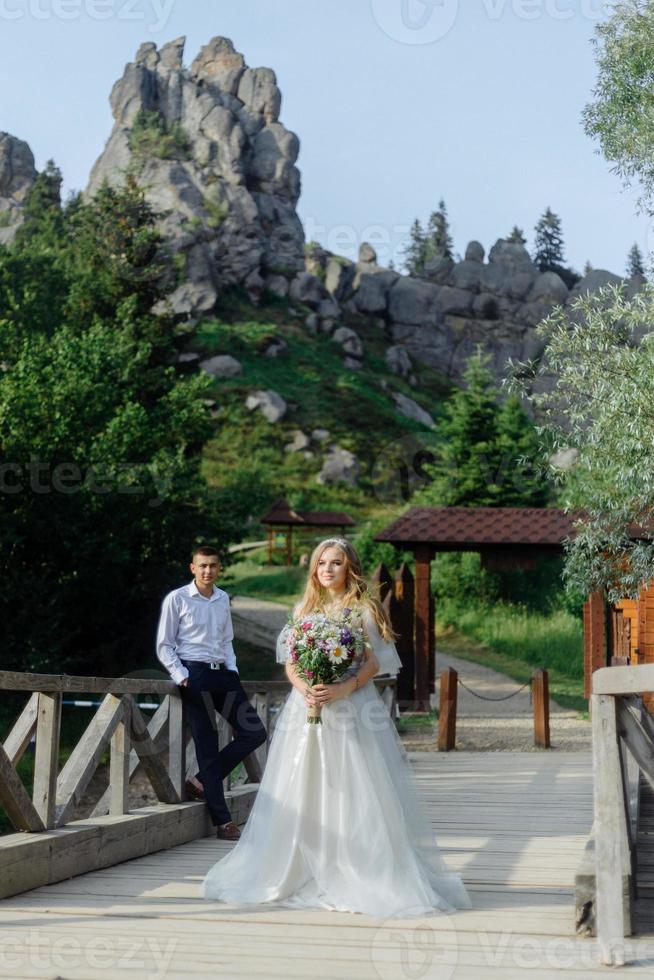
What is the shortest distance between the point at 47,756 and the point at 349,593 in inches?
66.6

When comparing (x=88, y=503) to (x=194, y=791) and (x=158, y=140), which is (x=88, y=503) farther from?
(x=158, y=140)

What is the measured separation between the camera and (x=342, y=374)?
213 feet

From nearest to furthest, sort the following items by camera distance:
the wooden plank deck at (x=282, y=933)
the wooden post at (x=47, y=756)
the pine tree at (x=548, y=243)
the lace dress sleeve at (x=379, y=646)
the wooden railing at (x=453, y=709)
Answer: the wooden plank deck at (x=282, y=933) → the wooden post at (x=47, y=756) → the lace dress sleeve at (x=379, y=646) → the wooden railing at (x=453, y=709) → the pine tree at (x=548, y=243)

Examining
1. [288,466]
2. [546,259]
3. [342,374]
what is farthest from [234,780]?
[546,259]

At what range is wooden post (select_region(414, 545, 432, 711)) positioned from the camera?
20.2 metres

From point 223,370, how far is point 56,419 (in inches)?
1502

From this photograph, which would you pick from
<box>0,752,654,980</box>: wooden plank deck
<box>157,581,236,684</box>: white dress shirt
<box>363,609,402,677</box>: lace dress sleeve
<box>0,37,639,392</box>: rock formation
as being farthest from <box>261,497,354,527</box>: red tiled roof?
<box>363,609,402,677</box>: lace dress sleeve

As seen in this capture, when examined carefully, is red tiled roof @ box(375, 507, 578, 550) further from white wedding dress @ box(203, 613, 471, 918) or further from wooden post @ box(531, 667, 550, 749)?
white wedding dress @ box(203, 613, 471, 918)

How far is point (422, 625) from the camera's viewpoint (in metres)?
20.3

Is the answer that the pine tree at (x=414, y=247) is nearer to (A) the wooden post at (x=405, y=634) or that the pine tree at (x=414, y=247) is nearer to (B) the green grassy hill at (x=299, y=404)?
(B) the green grassy hill at (x=299, y=404)

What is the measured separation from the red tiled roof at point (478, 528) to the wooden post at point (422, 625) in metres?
0.36

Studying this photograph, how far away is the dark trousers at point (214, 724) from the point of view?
7.00 m

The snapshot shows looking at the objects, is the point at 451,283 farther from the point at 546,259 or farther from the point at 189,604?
the point at 189,604

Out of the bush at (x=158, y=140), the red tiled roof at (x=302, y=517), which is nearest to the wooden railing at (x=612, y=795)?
the red tiled roof at (x=302, y=517)
